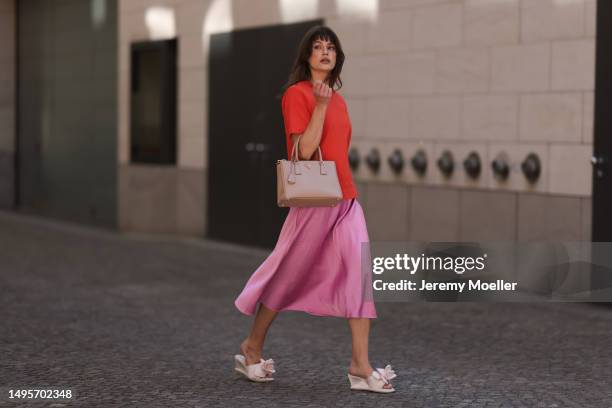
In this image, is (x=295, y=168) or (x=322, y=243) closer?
(x=295, y=168)

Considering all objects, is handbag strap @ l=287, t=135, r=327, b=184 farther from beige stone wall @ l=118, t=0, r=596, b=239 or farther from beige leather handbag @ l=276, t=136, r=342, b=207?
beige stone wall @ l=118, t=0, r=596, b=239

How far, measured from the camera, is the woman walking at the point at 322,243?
551cm

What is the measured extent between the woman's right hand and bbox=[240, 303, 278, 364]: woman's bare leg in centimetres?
111

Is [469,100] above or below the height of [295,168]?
above

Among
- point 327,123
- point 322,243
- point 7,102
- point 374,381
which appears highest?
point 7,102

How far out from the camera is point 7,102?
64.6ft

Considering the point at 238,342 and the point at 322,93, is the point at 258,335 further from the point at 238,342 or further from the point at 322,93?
the point at 238,342

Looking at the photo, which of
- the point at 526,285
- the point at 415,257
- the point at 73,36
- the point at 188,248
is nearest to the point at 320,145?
the point at 526,285

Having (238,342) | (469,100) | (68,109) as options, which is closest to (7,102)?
(68,109)

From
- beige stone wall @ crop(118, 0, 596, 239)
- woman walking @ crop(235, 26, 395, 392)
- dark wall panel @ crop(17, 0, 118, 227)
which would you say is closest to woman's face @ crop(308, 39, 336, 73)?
woman walking @ crop(235, 26, 395, 392)

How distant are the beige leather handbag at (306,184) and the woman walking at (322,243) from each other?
7 centimetres

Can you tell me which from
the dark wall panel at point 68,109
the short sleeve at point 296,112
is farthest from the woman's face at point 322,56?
the dark wall panel at point 68,109

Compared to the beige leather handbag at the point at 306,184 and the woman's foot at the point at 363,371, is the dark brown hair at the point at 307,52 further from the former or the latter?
the woman's foot at the point at 363,371

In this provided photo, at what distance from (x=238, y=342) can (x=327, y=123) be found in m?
2.13
